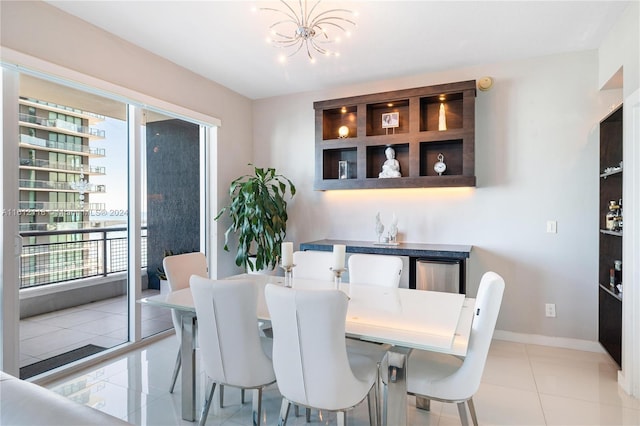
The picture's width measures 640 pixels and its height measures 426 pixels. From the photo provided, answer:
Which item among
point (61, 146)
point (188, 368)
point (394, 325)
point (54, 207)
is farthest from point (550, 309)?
point (61, 146)

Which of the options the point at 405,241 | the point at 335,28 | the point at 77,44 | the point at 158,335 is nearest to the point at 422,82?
the point at 335,28

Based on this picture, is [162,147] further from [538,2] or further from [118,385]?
[538,2]

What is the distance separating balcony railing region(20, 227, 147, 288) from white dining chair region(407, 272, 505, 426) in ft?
8.93

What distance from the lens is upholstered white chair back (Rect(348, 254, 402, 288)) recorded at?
2.59 meters

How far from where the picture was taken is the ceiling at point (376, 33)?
2.54m

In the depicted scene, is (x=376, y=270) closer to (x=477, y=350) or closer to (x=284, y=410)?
(x=477, y=350)

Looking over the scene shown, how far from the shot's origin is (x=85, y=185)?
294 cm

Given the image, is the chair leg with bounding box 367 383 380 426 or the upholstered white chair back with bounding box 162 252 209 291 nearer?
the chair leg with bounding box 367 383 380 426

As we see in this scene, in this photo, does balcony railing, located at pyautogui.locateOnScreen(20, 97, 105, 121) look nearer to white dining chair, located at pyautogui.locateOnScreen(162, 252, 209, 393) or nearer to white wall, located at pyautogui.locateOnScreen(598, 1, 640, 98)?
white dining chair, located at pyautogui.locateOnScreen(162, 252, 209, 393)

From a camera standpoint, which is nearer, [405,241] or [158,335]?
[158,335]

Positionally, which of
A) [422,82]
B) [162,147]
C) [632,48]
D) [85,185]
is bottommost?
[85,185]

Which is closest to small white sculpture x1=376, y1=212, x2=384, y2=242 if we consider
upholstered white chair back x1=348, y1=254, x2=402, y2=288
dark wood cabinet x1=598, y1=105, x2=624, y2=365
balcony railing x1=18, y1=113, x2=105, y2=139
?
upholstered white chair back x1=348, y1=254, x2=402, y2=288

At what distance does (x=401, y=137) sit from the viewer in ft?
12.1

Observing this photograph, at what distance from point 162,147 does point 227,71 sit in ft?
3.42
